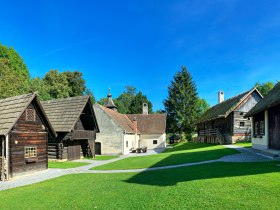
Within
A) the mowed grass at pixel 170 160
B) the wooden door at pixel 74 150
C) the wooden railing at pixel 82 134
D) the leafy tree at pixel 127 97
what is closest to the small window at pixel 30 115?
the mowed grass at pixel 170 160

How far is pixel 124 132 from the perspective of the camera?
35.7m

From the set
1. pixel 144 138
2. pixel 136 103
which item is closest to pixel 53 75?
A: pixel 136 103

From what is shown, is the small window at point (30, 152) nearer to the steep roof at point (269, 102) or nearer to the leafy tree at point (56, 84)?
the steep roof at point (269, 102)

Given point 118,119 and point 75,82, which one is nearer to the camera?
point 118,119

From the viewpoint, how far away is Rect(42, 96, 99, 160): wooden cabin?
24.4 metres

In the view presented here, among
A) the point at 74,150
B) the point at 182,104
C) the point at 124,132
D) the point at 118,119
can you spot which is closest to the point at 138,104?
the point at 182,104

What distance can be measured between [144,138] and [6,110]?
3225 centimetres

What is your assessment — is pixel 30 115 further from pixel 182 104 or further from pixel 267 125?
pixel 182 104

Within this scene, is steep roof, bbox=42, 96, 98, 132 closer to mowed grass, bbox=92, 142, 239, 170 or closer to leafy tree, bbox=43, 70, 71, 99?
mowed grass, bbox=92, 142, 239, 170

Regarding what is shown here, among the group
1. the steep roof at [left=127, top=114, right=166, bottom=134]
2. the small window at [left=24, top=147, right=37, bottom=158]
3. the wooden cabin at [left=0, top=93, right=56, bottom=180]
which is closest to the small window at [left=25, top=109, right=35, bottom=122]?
the wooden cabin at [left=0, top=93, right=56, bottom=180]

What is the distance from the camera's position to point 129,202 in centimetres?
876

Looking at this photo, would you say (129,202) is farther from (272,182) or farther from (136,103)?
(136,103)

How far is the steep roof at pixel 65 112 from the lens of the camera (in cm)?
2419

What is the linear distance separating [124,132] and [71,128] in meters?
12.9
